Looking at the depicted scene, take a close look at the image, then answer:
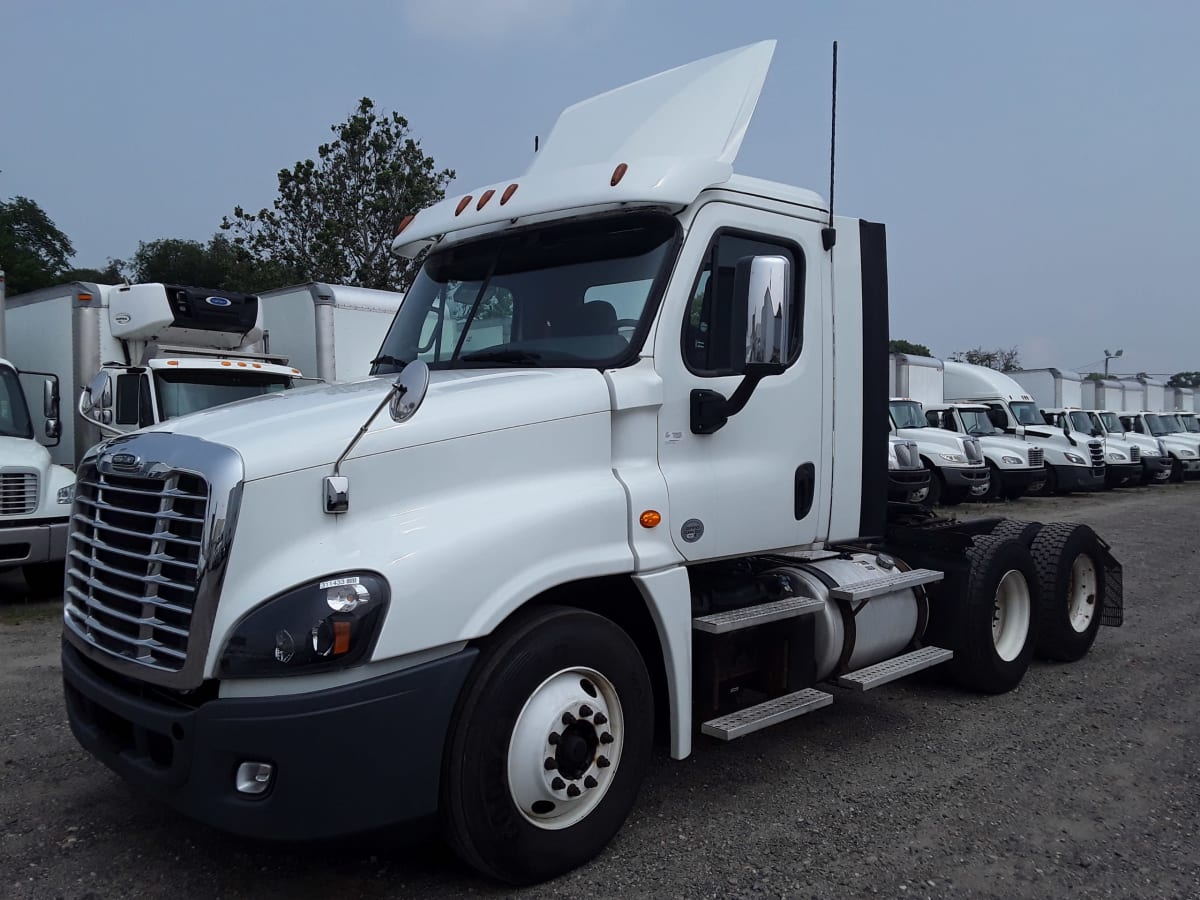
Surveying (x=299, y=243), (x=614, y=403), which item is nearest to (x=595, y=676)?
(x=614, y=403)

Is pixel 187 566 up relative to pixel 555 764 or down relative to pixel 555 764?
up

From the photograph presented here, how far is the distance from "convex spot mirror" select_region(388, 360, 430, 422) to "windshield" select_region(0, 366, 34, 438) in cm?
776

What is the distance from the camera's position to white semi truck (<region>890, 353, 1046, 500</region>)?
1948cm

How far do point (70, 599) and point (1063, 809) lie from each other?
4.18m

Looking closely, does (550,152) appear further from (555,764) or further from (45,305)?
(45,305)

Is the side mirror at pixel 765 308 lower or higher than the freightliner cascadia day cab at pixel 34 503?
higher

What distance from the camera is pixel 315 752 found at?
2902 millimetres

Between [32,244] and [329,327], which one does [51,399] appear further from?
[32,244]

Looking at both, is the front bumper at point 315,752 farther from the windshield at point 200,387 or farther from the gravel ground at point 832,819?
the windshield at point 200,387

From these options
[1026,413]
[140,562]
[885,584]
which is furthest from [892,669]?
[1026,413]

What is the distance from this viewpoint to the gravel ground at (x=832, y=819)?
350cm

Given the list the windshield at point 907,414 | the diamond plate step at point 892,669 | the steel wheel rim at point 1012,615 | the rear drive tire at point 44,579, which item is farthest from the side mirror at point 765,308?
the windshield at point 907,414

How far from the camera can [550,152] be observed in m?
5.16

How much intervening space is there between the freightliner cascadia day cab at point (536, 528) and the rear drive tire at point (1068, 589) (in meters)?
1.53
